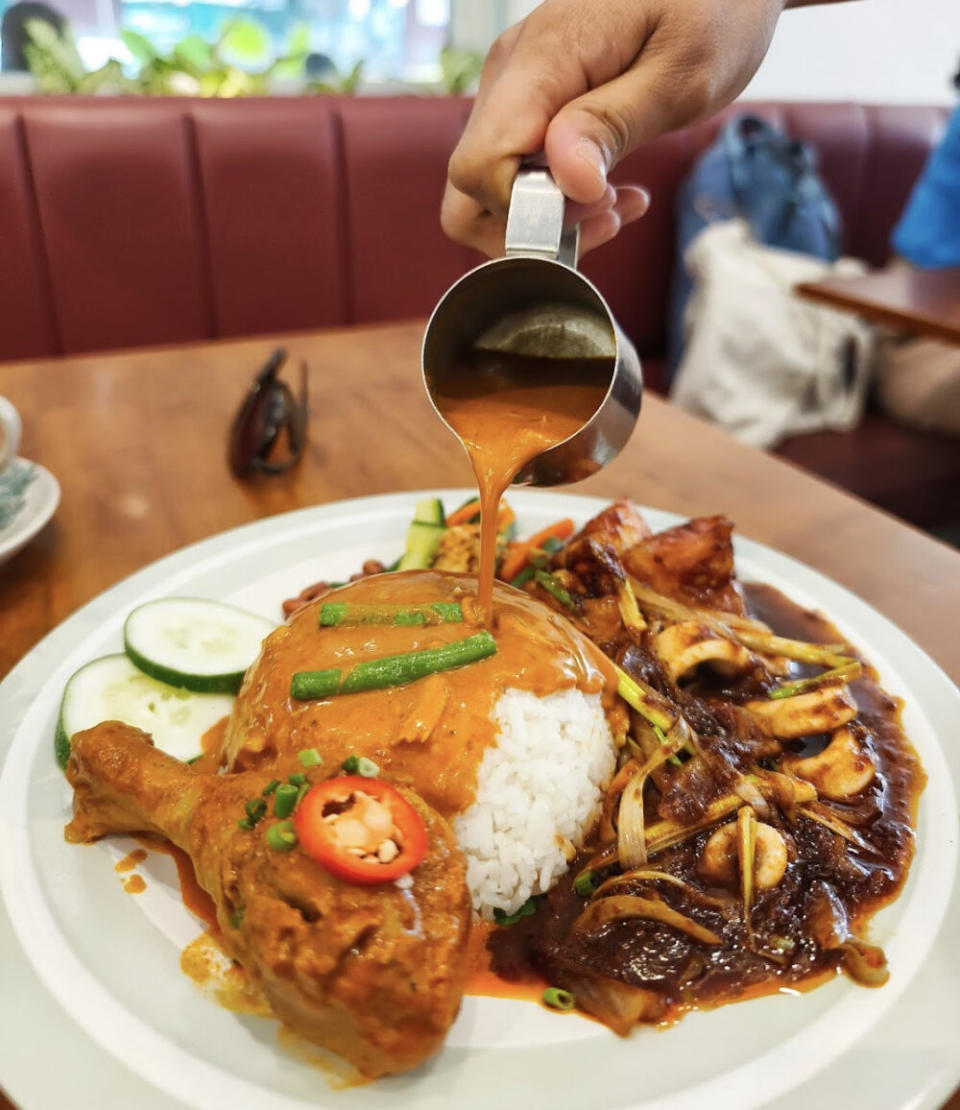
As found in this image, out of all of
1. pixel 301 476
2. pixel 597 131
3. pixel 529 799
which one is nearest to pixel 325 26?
pixel 301 476

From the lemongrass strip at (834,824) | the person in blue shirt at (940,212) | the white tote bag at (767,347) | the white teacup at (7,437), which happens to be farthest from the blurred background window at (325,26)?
the lemongrass strip at (834,824)

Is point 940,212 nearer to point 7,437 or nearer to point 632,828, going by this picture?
point 632,828

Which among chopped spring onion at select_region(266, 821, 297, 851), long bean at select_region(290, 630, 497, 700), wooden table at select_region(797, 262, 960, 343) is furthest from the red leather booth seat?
chopped spring onion at select_region(266, 821, 297, 851)

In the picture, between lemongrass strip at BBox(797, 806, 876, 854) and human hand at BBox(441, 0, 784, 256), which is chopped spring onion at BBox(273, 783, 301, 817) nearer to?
lemongrass strip at BBox(797, 806, 876, 854)

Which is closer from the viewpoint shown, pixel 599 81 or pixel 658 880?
pixel 658 880

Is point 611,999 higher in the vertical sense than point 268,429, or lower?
lower

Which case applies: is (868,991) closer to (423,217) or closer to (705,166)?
(423,217)
